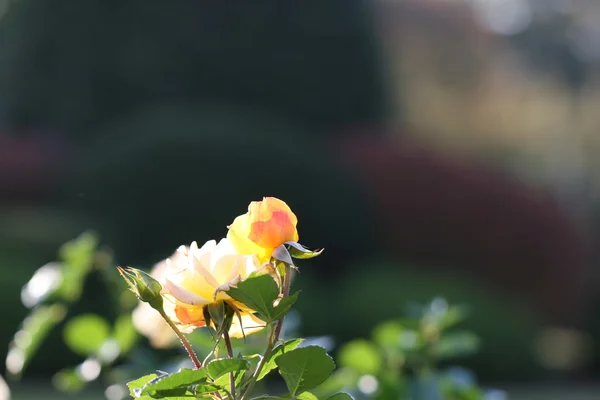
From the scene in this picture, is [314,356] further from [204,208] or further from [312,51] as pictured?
[312,51]

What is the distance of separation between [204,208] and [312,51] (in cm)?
285

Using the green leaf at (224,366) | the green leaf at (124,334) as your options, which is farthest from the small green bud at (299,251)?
the green leaf at (124,334)

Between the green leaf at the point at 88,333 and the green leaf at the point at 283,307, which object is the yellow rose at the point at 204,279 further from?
the green leaf at the point at 88,333

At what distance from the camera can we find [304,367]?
0.68 m

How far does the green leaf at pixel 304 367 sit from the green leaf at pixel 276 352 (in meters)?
0.01

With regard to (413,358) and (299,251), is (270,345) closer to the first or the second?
(299,251)

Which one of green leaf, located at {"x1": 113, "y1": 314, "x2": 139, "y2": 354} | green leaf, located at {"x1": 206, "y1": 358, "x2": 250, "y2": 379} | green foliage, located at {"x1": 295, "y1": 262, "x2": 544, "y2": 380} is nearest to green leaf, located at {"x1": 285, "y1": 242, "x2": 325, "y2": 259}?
green leaf, located at {"x1": 206, "y1": 358, "x2": 250, "y2": 379}

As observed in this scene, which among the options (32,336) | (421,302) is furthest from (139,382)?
(421,302)

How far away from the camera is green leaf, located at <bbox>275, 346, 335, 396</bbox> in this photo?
2.19 ft

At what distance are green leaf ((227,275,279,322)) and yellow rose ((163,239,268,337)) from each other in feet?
0.04

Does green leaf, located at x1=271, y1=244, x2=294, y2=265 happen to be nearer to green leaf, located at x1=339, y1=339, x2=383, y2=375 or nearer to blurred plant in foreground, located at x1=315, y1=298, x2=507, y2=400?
blurred plant in foreground, located at x1=315, y1=298, x2=507, y2=400

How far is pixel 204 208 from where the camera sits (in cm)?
664

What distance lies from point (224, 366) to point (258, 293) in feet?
0.19

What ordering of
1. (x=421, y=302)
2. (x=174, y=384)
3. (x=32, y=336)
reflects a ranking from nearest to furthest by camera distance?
1. (x=174, y=384)
2. (x=32, y=336)
3. (x=421, y=302)
